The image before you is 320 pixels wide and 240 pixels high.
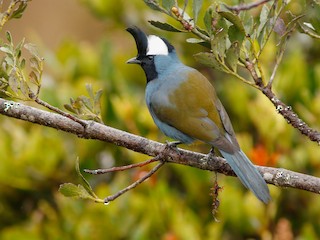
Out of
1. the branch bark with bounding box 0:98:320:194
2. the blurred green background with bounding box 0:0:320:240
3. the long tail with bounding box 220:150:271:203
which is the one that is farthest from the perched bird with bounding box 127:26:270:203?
the blurred green background with bounding box 0:0:320:240

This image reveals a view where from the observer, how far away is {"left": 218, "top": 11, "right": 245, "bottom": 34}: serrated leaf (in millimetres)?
1956

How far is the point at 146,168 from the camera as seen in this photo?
363 cm

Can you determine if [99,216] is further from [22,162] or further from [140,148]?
[140,148]

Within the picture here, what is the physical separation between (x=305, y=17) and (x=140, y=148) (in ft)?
1.96

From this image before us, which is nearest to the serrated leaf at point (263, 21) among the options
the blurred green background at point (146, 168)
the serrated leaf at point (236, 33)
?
the serrated leaf at point (236, 33)

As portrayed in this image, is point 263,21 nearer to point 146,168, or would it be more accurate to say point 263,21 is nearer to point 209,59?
point 209,59

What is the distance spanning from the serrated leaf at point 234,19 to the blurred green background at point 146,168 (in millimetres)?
1275

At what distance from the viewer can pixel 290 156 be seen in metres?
3.61

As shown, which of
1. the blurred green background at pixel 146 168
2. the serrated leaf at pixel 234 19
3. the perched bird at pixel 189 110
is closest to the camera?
the serrated leaf at pixel 234 19

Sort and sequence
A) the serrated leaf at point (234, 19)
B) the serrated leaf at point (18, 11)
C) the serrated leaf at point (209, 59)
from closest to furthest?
the serrated leaf at point (234, 19) < the serrated leaf at point (209, 59) < the serrated leaf at point (18, 11)

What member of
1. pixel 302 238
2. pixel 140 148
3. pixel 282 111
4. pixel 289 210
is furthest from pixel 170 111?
pixel 289 210

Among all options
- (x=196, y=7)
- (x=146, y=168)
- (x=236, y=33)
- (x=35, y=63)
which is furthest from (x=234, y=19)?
(x=146, y=168)

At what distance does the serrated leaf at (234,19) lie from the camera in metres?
1.96

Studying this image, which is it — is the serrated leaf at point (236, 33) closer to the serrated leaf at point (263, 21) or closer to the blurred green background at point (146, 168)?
the serrated leaf at point (263, 21)
